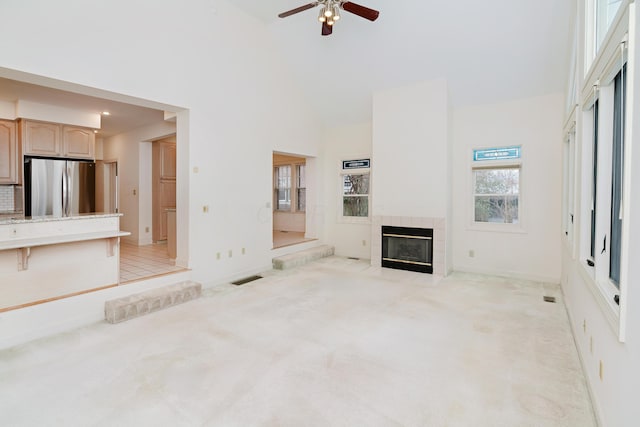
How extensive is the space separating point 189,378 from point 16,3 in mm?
3768

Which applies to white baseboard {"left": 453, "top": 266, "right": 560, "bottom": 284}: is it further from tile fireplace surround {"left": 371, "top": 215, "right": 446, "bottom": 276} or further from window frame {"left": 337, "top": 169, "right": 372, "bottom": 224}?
window frame {"left": 337, "top": 169, "right": 372, "bottom": 224}

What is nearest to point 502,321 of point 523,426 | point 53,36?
point 523,426

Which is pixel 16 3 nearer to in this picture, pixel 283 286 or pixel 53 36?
pixel 53 36

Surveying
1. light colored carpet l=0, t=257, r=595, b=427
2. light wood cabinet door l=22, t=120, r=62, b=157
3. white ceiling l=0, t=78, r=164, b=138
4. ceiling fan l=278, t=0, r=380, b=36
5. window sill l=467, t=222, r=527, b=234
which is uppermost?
ceiling fan l=278, t=0, r=380, b=36

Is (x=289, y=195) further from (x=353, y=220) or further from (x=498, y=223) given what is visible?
(x=498, y=223)

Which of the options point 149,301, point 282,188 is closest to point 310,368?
point 149,301

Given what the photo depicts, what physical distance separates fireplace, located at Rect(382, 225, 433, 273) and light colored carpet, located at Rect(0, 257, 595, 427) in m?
1.52

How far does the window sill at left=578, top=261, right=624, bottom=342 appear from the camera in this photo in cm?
165

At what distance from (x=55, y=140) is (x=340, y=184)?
5468mm

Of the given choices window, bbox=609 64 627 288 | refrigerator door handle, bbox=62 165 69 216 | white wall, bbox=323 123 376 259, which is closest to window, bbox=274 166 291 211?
white wall, bbox=323 123 376 259

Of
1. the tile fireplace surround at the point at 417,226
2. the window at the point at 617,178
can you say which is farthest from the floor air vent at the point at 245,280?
the window at the point at 617,178

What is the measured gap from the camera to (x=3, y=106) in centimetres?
490

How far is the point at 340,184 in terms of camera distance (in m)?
7.34

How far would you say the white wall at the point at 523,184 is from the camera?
4.99 metres
